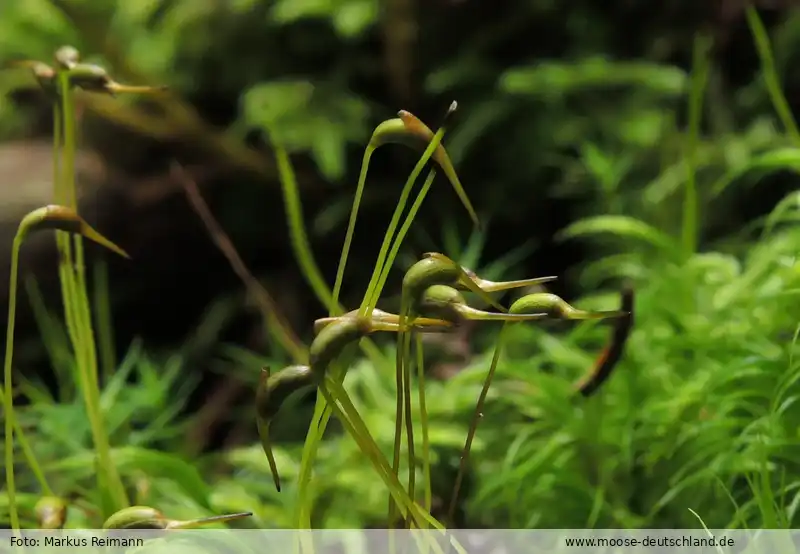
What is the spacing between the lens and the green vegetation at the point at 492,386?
1.13 feet

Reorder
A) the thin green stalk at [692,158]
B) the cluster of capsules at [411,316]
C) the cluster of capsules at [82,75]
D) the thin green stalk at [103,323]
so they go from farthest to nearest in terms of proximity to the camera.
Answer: the thin green stalk at [103,323] → the thin green stalk at [692,158] → the cluster of capsules at [82,75] → the cluster of capsules at [411,316]

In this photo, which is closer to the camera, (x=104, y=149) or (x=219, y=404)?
(x=219, y=404)

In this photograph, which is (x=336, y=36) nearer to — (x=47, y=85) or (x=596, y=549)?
(x=47, y=85)

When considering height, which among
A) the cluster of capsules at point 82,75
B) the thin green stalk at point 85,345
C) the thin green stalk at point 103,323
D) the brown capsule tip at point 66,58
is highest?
the brown capsule tip at point 66,58

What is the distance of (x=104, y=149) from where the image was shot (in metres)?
0.98

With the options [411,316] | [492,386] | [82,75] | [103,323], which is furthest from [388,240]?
[103,323]

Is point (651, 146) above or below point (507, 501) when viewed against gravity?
above

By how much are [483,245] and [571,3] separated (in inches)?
11.6

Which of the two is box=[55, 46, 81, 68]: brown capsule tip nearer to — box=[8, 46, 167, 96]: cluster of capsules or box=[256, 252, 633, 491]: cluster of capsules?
box=[8, 46, 167, 96]: cluster of capsules

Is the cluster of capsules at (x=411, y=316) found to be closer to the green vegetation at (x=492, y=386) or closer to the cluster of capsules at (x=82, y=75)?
the green vegetation at (x=492, y=386)

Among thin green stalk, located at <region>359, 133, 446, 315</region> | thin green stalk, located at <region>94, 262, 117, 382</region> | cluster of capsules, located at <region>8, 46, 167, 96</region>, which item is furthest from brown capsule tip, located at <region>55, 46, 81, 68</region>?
thin green stalk, located at <region>94, 262, 117, 382</region>

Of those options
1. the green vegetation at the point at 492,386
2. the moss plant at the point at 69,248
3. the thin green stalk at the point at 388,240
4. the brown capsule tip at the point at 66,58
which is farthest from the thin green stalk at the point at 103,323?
the thin green stalk at the point at 388,240

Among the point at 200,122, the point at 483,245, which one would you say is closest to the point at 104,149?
the point at 200,122

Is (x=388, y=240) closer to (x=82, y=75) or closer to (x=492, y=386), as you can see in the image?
(x=82, y=75)
